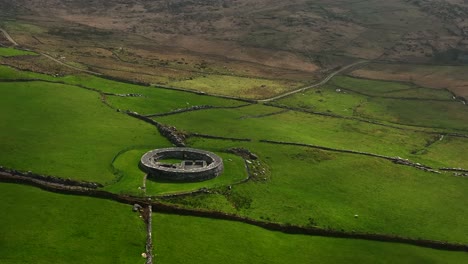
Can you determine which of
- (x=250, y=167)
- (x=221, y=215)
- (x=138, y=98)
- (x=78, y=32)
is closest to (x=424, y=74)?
(x=138, y=98)

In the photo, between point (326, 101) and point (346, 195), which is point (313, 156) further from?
point (326, 101)

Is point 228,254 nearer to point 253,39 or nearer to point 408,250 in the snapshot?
point 408,250

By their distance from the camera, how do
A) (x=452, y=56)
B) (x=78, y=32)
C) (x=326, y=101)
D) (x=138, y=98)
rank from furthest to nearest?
(x=452, y=56) < (x=78, y=32) < (x=326, y=101) < (x=138, y=98)

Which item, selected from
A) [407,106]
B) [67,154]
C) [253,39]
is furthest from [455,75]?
[67,154]

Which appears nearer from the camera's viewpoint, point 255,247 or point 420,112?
point 255,247

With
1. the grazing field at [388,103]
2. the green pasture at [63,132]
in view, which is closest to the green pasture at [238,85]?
the grazing field at [388,103]

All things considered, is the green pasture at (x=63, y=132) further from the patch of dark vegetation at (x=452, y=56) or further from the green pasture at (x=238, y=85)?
the patch of dark vegetation at (x=452, y=56)
